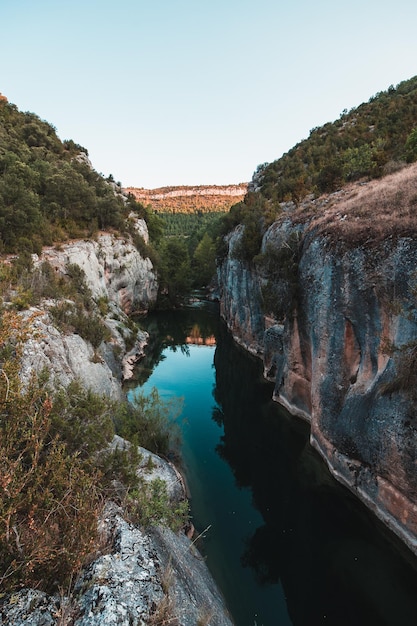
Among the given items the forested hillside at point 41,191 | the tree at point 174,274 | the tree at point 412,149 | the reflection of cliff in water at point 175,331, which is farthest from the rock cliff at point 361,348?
the tree at point 174,274

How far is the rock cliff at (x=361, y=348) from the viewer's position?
390 inches

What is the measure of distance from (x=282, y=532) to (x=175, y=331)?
3076cm

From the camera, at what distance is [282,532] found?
11.4 metres

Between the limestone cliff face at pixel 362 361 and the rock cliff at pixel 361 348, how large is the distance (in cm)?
3

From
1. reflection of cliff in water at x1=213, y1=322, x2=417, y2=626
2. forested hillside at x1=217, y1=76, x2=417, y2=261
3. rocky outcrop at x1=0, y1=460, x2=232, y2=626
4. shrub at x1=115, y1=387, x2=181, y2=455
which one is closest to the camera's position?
rocky outcrop at x1=0, y1=460, x2=232, y2=626

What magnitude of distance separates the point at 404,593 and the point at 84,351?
42.3 ft

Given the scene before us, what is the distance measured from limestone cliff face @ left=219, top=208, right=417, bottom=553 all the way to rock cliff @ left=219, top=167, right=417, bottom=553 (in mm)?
34

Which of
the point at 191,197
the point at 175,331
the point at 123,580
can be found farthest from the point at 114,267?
the point at 191,197

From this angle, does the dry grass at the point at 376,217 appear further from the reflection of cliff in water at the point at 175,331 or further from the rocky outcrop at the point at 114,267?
the rocky outcrop at the point at 114,267

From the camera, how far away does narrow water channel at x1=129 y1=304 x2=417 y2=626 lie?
29.2 ft

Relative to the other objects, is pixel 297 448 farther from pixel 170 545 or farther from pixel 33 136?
pixel 33 136

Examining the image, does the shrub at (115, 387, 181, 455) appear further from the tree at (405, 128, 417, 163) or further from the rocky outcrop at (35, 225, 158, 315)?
the tree at (405, 128, 417, 163)

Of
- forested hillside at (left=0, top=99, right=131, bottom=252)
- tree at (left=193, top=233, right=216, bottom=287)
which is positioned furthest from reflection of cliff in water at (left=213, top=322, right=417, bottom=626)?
tree at (left=193, top=233, right=216, bottom=287)

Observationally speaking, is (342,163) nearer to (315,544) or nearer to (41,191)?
(315,544)
